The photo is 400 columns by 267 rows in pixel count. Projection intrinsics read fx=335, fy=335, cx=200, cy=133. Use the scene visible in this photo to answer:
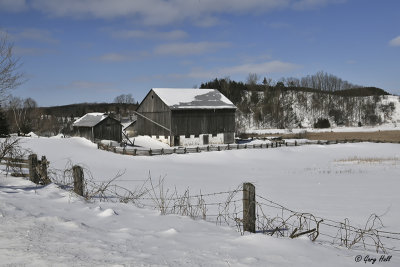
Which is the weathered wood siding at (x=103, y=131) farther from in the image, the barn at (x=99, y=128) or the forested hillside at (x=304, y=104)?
the forested hillside at (x=304, y=104)

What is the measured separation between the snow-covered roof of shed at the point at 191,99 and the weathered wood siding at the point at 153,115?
0.87 metres

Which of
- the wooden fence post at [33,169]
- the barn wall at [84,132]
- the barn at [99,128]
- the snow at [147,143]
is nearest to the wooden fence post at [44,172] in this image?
the wooden fence post at [33,169]

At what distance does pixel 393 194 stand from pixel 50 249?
1288 centimetres

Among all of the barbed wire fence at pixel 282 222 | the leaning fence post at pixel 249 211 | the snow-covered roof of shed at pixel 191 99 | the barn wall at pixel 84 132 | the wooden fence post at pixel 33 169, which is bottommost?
the barbed wire fence at pixel 282 222

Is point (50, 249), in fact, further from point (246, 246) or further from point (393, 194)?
point (393, 194)

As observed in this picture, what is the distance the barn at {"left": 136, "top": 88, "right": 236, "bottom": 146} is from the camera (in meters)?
40.7

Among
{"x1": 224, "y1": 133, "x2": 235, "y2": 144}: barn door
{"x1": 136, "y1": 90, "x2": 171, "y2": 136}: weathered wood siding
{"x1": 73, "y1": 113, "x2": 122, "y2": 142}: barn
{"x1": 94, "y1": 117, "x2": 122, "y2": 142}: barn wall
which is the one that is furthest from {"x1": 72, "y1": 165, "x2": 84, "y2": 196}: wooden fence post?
{"x1": 224, "y1": 133, "x2": 235, "y2": 144}: barn door

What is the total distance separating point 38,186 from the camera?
877 cm

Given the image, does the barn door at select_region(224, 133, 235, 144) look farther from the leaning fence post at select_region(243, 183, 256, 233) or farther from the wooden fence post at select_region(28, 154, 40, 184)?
the leaning fence post at select_region(243, 183, 256, 233)

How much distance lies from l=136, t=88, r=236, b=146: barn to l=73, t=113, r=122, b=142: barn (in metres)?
5.52

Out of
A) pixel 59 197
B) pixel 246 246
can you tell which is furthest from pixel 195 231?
pixel 59 197

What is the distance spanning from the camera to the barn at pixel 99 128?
123 feet

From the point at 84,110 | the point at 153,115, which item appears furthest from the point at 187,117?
the point at 84,110

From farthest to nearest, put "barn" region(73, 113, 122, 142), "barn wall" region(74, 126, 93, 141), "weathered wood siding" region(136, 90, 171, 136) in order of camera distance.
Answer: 1. "weathered wood siding" region(136, 90, 171, 136)
2. "barn wall" region(74, 126, 93, 141)
3. "barn" region(73, 113, 122, 142)
